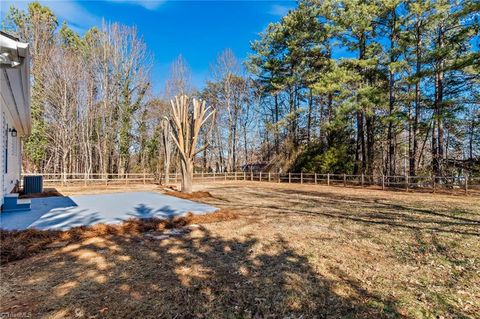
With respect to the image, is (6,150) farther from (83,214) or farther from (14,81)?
(83,214)

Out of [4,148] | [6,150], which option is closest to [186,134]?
[4,148]

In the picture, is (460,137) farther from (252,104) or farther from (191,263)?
(191,263)

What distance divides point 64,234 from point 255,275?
3.24 metres

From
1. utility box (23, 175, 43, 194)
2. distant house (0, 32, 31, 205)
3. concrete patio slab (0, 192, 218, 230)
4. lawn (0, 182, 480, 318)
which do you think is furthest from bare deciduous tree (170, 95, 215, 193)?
utility box (23, 175, 43, 194)

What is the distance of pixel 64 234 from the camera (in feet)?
14.1

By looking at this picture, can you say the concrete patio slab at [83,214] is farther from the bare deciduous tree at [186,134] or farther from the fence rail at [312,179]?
the fence rail at [312,179]

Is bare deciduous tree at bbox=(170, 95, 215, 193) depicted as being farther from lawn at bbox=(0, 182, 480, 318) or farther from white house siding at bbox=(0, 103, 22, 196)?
lawn at bbox=(0, 182, 480, 318)

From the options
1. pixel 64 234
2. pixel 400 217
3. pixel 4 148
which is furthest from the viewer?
pixel 4 148

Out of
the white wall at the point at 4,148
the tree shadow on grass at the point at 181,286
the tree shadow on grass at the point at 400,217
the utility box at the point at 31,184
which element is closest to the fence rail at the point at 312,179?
the utility box at the point at 31,184

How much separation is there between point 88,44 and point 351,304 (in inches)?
956

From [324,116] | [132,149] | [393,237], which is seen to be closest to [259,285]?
[393,237]

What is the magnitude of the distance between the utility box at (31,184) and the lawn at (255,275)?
8.26 meters

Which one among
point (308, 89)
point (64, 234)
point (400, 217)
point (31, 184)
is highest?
point (308, 89)

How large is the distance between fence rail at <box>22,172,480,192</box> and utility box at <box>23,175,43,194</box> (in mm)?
4453
